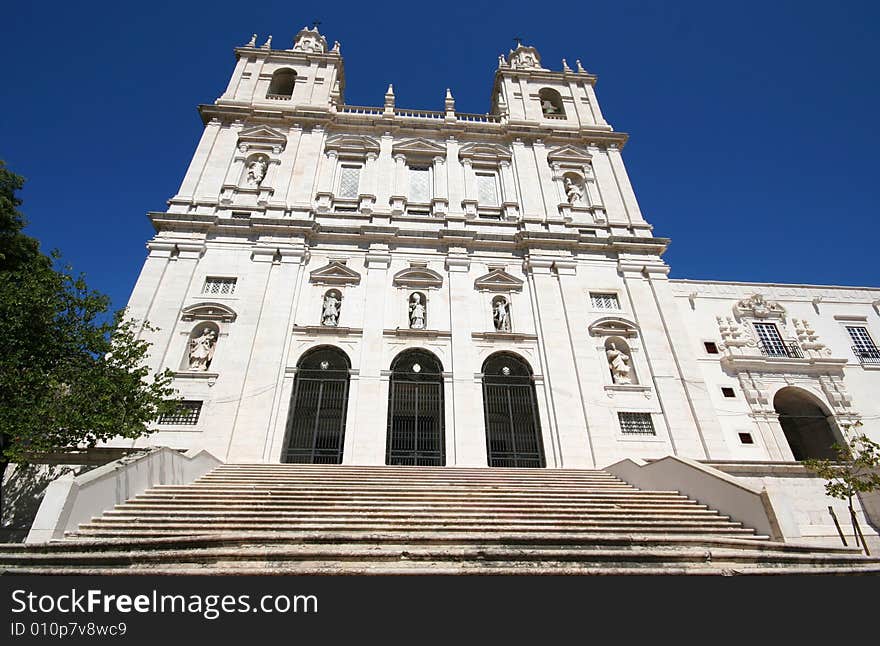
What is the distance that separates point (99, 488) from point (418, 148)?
19.1m

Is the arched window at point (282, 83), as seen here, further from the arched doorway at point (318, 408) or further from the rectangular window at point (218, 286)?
the arched doorway at point (318, 408)

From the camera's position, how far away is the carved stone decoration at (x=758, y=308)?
59.4ft

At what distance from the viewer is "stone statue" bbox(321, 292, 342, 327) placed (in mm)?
15844

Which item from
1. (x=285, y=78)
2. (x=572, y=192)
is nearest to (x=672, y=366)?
(x=572, y=192)

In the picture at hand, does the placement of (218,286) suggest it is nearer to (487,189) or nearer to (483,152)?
(487,189)

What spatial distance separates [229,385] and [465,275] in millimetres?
9649

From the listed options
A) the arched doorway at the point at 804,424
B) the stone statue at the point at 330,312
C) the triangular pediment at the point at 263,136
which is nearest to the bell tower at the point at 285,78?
the triangular pediment at the point at 263,136

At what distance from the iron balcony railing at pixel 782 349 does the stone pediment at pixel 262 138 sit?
934 inches

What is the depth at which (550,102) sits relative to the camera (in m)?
25.7

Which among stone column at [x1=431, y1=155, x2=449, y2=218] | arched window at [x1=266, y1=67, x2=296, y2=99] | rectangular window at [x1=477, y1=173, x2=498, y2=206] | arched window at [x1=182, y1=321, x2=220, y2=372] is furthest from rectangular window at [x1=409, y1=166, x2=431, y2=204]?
arched window at [x1=182, y1=321, x2=220, y2=372]

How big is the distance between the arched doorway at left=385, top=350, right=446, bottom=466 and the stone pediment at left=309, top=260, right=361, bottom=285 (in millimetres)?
3883

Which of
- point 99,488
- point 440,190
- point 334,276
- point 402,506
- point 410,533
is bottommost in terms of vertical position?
point 410,533

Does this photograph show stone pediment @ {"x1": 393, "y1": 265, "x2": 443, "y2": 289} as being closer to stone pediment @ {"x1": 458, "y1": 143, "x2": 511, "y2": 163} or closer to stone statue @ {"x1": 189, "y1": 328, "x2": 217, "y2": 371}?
stone statue @ {"x1": 189, "y1": 328, "x2": 217, "y2": 371}

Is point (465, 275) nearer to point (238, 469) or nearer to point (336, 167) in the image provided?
point (336, 167)
